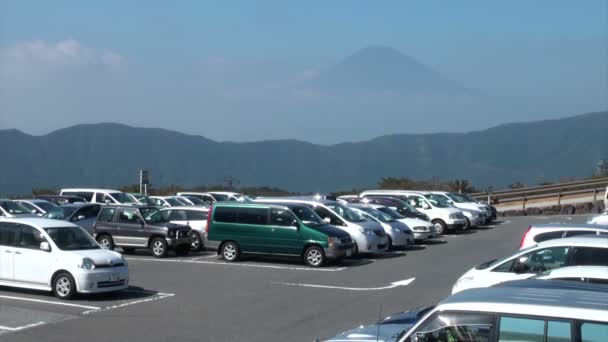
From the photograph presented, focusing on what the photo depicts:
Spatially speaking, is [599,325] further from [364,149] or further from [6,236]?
[364,149]

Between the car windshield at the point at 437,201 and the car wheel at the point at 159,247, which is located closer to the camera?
the car wheel at the point at 159,247

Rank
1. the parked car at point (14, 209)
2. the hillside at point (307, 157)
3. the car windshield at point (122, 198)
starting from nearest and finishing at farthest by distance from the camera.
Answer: the parked car at point (14, 209) < the car windshield at point (122, 198) < the hillside at point (307, 157)

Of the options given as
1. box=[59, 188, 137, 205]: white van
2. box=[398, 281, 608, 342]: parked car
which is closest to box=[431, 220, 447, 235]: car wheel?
box=[59, 188, 137, 205]: white van

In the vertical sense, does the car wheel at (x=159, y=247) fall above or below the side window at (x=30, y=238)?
below

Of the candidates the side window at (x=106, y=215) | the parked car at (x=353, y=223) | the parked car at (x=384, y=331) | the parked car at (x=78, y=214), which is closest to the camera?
the parked car at (x=384, y=331)

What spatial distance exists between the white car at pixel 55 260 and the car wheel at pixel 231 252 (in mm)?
6535

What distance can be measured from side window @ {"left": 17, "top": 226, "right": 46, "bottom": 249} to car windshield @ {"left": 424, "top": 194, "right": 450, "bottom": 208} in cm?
2026

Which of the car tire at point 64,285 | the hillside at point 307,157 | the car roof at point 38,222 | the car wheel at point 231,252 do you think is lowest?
the car tire at point 64,285

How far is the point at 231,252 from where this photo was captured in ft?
71.6

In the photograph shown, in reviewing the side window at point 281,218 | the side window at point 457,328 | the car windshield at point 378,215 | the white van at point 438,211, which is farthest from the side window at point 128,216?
the side window at point 457,328

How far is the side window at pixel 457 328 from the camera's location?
5281mm

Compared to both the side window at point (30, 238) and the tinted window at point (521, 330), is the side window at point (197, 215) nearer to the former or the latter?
the side window at point (30, 238)

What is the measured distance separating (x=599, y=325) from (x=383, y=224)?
20.5 metres

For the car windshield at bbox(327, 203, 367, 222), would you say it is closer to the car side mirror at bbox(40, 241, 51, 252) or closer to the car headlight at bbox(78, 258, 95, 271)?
the car headlight at bbox(78, 258, 95, 271)
